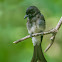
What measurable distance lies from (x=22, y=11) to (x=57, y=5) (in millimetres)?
721

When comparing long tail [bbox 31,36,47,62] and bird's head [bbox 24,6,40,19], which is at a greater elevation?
bird's head [bbox 24,6,40,19]

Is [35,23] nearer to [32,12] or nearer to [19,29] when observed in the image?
[32,12]

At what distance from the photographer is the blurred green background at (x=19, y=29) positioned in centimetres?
322

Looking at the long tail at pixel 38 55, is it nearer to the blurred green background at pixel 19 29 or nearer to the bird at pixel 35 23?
the bird at pixel 35 23

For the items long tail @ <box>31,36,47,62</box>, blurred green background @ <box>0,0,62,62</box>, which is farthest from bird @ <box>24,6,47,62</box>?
blurred green background @ <box>0,0,62,62</box>

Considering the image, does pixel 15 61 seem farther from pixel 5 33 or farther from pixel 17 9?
pixel 17 9

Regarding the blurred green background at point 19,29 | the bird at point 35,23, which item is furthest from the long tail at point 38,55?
the blurred green background at point 19,29

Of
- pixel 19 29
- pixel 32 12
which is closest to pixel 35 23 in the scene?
pixel 32 12

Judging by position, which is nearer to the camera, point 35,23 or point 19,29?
point 35,23

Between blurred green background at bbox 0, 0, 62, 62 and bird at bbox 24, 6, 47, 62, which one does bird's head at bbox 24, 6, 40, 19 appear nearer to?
bird at bbox 24, 6, 47, 62

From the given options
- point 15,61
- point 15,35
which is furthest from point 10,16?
point 15,61

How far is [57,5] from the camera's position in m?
3.13

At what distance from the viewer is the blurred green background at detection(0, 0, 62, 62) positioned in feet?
10.6

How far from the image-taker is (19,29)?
11.3 feet
